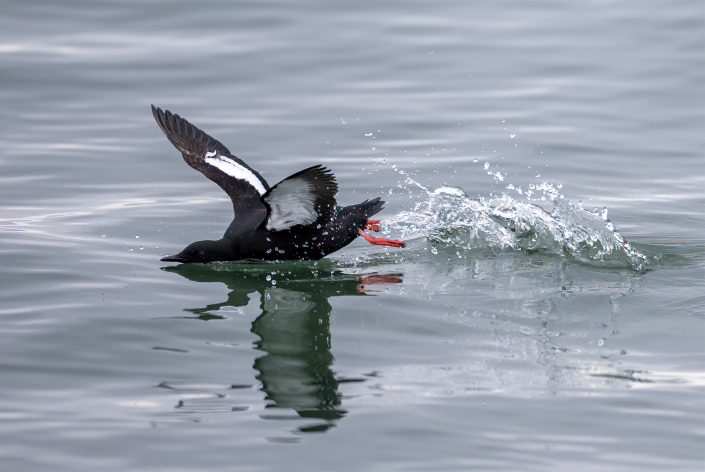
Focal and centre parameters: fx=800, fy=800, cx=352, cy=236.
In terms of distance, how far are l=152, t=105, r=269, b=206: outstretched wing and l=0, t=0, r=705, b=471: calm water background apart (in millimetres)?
513

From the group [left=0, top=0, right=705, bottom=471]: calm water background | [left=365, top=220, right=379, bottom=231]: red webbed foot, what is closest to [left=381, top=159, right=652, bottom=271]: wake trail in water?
[left=0, top=0, right=705, bottom=471]: calm water background

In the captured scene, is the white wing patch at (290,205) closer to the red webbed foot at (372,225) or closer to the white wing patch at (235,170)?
the red webbed foot at (372,225)

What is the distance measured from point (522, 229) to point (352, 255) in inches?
Answer: 56.1

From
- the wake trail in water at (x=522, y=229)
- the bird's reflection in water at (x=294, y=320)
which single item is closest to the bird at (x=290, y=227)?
the bird's reflection in water at (x=294, y=320)

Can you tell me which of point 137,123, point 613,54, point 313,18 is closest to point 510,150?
point 613,54

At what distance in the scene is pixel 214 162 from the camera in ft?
24.3

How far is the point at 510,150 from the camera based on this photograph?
923 cm

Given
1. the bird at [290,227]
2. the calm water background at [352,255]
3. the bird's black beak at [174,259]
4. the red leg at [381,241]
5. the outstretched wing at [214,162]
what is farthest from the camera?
the outstretched wing at [214,162]

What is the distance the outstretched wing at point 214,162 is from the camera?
7047mm

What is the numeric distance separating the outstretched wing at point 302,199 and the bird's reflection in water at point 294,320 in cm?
41

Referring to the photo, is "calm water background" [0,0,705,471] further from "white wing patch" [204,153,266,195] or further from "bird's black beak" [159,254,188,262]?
"white wing patch" [204,153,266,195]

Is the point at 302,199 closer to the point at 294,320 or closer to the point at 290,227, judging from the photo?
the point at 290,227

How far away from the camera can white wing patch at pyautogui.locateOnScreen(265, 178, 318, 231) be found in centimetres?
548

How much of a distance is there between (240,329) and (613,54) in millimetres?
9049
